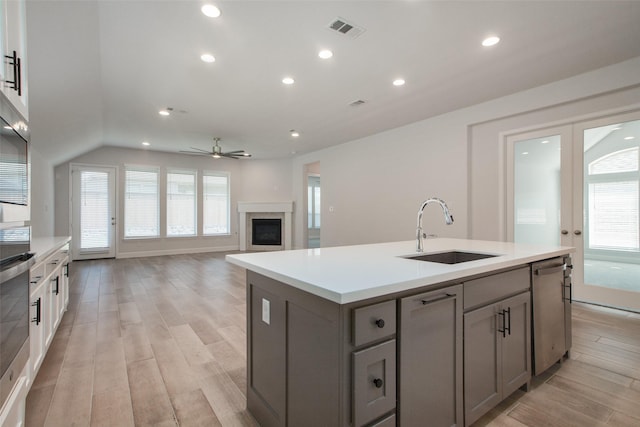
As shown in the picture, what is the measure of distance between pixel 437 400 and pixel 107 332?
10.0 feet

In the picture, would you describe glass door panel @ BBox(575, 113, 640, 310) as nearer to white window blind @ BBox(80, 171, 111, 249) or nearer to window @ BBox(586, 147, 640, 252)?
window @ BBox(586, 147, 640, 252)

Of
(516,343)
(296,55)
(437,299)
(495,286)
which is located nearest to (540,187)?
(516,343)

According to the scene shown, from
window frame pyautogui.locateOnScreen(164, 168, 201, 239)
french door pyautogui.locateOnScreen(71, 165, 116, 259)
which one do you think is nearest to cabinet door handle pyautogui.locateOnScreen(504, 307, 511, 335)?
window frame pyautogui.locateOnScreen(164, 168, 201, 239)

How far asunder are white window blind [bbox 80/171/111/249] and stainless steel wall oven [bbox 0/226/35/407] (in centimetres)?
706

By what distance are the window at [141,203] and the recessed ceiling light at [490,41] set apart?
7.74m

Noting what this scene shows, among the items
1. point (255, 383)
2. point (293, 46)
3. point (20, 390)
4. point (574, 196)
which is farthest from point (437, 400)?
point (574, 196)

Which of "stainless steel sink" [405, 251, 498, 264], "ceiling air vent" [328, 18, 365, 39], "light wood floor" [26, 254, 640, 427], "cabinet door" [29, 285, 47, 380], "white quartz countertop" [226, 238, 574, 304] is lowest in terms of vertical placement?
"light wood floor" [26, 254, 640, 427]

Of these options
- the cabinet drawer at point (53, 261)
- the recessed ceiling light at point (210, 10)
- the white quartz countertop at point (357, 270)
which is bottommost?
the cabinet drawer at point (53, 261)

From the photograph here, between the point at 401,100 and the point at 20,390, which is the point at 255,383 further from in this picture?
the point at 401,100

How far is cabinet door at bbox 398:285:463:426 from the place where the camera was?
131 centimetres

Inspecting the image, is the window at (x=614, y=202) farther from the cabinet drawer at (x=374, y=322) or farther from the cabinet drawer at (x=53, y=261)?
the cabinet drawer at (x=53, y=261)

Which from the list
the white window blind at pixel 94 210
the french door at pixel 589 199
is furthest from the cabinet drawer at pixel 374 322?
the white window blind at pixel 94 210

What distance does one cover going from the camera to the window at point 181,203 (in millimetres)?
8117

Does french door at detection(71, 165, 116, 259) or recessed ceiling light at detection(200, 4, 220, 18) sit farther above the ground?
recessed ceiling light at detection(200, 4, 220, 18)
